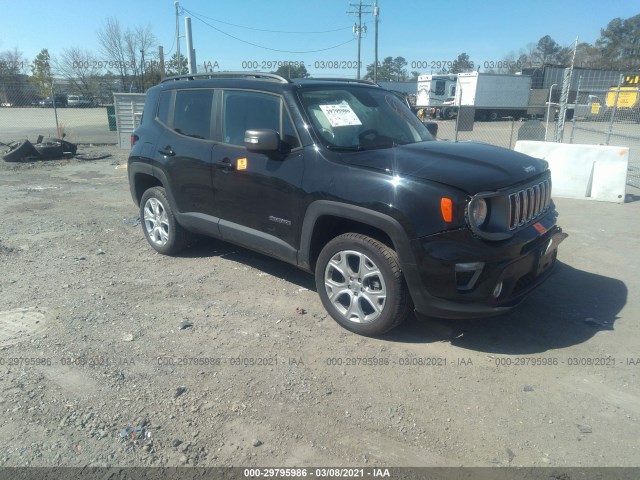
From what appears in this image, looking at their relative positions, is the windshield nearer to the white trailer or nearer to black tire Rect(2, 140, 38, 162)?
black tire Rect(2, 140, 38, 162)

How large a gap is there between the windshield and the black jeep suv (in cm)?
1

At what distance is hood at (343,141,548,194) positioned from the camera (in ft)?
11.0

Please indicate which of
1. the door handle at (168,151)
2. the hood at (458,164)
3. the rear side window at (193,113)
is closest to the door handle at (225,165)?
the rear side window at (193,113)

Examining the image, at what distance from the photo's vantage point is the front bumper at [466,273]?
3.23 meters

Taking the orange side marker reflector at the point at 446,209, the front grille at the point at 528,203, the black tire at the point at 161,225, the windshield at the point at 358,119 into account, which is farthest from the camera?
the black tire at the point at 161,225

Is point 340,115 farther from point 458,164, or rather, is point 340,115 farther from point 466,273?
point 466,273

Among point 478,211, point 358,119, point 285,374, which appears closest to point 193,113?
point 358,119

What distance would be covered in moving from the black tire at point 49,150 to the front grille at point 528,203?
1384 centimetres

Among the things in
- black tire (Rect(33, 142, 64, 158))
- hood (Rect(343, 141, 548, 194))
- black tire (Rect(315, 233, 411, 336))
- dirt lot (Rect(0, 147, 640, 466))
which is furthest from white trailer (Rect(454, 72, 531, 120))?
black tire (Rect(315, 233, 411, 336))

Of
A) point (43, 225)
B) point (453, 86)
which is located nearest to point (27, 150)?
point (43, 225)

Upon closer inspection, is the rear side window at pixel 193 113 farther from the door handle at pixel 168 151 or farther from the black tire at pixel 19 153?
the black tire at pixel 19 153

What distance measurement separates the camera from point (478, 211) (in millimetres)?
3289

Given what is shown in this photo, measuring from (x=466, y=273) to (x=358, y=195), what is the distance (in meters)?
0.96

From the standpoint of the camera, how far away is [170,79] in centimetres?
566
